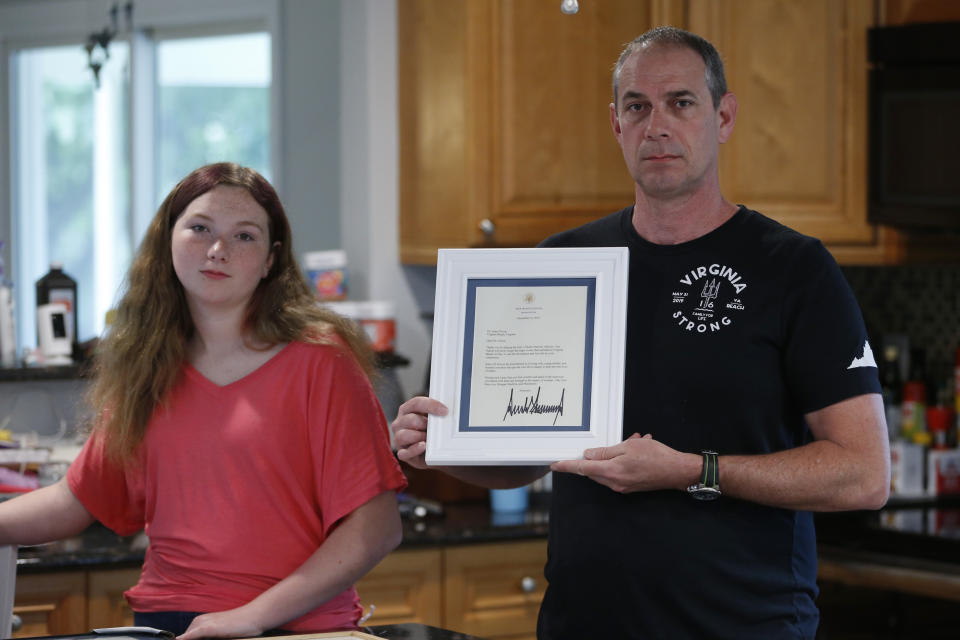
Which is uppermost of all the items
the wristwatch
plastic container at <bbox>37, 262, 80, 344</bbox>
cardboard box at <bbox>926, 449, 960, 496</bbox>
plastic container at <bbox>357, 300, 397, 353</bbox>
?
plastic container at <bbox>37, 262, 80, 344</bbox>

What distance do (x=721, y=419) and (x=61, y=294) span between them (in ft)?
6.50

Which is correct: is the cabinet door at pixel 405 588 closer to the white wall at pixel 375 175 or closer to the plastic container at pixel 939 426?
the white wall at pixel 375 175

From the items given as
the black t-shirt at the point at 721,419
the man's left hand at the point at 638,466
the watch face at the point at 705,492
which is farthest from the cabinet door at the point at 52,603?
the watch face at the point at 705,492

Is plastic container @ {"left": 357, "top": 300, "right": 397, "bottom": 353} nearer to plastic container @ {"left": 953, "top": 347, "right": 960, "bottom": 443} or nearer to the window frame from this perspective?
the window frame

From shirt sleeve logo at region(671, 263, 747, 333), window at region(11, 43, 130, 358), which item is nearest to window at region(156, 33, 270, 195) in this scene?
window at region(11, 43, 130, 358)

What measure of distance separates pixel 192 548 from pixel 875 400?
3.20 ft

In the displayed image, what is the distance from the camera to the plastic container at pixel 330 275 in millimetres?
3111

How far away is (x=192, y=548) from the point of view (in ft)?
5.38

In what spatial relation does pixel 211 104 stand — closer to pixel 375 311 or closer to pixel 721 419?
pixel 375 311

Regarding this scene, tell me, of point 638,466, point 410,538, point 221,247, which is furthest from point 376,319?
point 638,466

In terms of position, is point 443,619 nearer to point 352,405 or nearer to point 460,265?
point 352,405

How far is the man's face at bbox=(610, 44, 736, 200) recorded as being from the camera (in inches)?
59.6

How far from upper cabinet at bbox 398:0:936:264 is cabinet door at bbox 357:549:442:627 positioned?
849mm

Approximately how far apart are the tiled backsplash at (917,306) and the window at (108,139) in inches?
94.3
